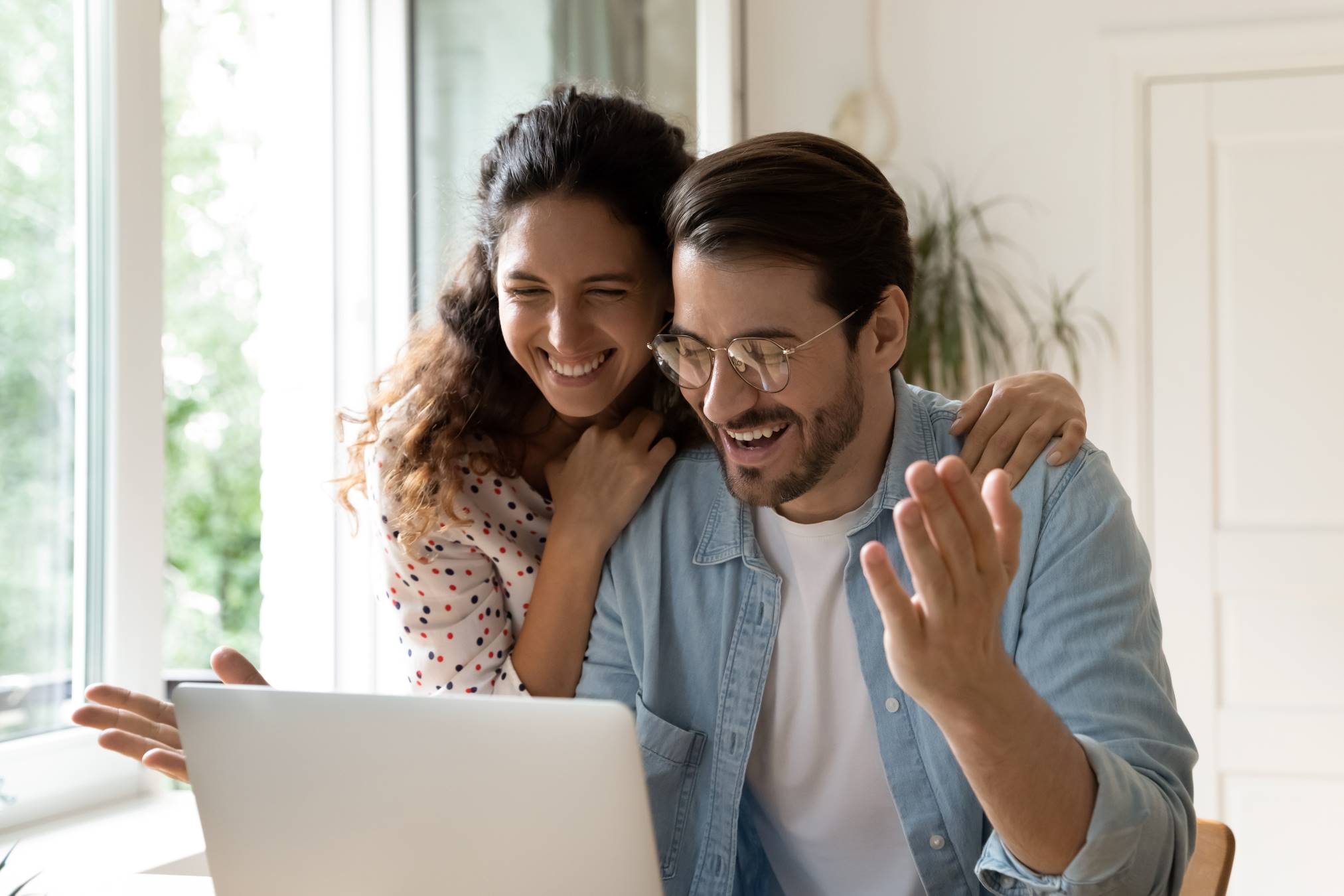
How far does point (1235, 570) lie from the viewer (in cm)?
319

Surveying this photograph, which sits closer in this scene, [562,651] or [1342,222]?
[562,651]

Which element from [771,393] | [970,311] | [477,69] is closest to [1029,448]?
[771,393]

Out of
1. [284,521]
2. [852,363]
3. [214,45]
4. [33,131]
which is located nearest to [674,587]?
[852,363]

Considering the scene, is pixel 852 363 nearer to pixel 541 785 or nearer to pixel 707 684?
pixel 707 684

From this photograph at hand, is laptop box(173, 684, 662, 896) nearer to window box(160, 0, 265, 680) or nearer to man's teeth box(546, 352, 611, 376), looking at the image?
man's teeth box(546, 352, 611, 376)

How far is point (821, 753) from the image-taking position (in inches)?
55.6

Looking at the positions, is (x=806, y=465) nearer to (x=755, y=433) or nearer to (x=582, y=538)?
(x=755, y=433)

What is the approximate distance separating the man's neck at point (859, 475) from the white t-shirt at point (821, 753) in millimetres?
19

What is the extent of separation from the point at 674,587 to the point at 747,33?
247 cm

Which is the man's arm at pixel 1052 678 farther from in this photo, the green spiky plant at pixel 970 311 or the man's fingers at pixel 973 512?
the green spiky plant at pixel 970 311

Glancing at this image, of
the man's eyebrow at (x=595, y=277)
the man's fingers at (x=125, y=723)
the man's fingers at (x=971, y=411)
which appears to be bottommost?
the man's fingers at (x=125, y=723)

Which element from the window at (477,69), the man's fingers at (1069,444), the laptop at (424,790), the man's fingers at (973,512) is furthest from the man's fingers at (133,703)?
the window at (477,69)

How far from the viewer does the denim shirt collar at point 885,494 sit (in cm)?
142

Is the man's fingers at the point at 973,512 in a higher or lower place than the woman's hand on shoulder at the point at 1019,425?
lower
